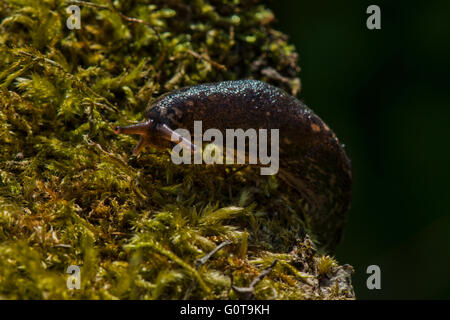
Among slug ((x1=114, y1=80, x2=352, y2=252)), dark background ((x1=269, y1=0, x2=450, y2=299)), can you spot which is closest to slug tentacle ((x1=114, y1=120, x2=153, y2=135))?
slug ((x1=114, y1=80, x2=352, y2=252))

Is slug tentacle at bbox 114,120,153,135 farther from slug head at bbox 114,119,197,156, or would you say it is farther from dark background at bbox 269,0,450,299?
dark background at bbox 269,0,450,299

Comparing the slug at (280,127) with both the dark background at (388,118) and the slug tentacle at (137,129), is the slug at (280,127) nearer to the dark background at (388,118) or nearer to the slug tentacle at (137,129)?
the slug tentacle at (137,129)

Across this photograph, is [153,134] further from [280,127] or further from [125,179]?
[280,127]

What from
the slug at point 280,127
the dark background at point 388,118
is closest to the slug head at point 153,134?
the slug at point 280,127

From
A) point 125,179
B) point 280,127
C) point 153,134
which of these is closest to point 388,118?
point 280,127

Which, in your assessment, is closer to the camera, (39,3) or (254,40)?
(39,3)
